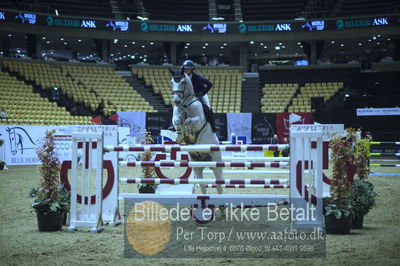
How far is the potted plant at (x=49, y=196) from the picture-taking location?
6.79m

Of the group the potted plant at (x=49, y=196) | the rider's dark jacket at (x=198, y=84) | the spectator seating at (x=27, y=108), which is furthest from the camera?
the spectator seating at (x=27, y=108)

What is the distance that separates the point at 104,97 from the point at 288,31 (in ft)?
46.7

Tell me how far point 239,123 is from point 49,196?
69.4 feet

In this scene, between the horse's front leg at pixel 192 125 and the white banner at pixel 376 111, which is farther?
the white banner at pixel 376 111

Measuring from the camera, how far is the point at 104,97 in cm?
3058

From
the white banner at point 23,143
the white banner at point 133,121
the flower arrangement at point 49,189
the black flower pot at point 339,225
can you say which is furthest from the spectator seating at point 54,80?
the black flower pot at point 339,225

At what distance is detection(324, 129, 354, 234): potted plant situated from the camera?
6.39m

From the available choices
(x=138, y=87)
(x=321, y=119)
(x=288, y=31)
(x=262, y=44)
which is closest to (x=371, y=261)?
(x=321, y=119)

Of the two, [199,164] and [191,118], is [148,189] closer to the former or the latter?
[191,118]

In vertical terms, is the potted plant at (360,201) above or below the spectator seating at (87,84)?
below

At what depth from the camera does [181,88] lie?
7.63 meters

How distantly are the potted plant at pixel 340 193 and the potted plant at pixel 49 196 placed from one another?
11.7ft

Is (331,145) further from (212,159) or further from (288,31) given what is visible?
(288,31)

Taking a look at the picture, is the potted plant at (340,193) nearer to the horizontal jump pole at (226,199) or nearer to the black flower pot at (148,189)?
the horizontal jump pole at (226,199)
